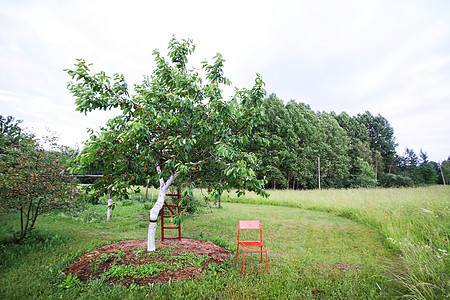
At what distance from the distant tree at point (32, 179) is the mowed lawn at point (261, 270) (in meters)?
1.07

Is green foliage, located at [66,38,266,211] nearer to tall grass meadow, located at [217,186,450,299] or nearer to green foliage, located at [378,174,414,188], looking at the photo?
tall grass meadow, located at [217,186,450,299]

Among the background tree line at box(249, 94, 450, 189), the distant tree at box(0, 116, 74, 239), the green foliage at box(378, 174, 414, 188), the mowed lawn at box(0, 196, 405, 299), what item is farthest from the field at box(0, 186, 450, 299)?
the green foliage at box(378, 174, 414, 188)

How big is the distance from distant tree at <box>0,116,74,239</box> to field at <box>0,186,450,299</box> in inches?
42.7

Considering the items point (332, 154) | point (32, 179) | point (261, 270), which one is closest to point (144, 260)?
point (261, 270)

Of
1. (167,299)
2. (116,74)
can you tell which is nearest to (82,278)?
(167,299)

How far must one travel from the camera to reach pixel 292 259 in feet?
16.4

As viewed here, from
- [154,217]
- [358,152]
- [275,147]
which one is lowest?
[154,217]

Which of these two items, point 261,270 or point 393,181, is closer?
point 261,270

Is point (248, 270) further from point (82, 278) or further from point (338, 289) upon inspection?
point (82, 278)

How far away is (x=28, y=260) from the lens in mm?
4594

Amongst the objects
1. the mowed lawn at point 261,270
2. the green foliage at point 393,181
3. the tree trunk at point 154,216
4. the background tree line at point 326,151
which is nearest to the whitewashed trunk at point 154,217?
the tree trunk at point 154,216

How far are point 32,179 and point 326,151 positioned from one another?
33.1m

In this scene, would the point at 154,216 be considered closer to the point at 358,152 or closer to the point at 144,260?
the point at 144,260

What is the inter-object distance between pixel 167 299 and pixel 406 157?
56.3 metres
